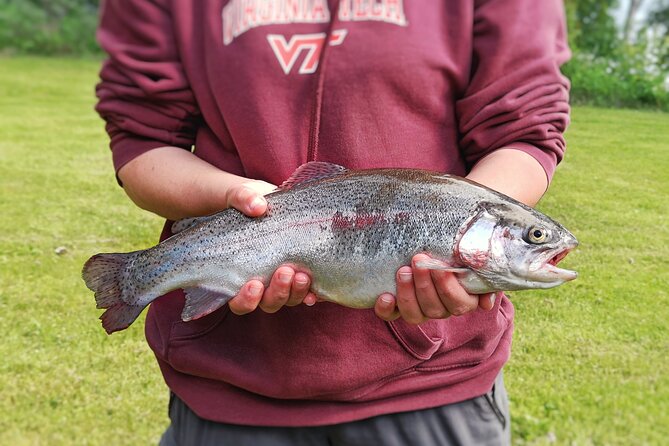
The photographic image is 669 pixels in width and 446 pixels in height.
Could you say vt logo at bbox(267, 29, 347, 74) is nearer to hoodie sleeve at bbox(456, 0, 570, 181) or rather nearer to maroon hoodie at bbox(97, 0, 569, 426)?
maroon hoodie at bbox(97, 0, 569, 426)

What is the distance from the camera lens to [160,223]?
551cm

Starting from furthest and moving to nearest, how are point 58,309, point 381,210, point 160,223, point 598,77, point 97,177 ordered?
point 97,177 < point 160,223 < point 58,309 < point 598,77 < point 381,210

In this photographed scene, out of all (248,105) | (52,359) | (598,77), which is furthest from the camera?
(52,359)

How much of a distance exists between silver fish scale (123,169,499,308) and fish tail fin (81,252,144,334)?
10 centimetres

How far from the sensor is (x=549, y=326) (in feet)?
9.34

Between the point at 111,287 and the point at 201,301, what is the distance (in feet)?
0.86

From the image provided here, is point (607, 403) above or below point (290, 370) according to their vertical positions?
below

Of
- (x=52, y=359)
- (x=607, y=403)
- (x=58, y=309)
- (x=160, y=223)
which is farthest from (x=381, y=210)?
(x=160, y=223)

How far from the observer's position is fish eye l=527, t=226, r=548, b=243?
1.55m

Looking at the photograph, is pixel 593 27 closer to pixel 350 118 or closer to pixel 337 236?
pixel 350 118

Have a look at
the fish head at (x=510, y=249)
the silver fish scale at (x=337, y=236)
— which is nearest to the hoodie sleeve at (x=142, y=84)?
the silver fish scale at (x=337, y=236)

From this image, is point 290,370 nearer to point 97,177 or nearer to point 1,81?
point 97,177

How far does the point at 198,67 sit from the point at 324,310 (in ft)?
2.29

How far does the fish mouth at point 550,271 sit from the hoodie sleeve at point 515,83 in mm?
326
